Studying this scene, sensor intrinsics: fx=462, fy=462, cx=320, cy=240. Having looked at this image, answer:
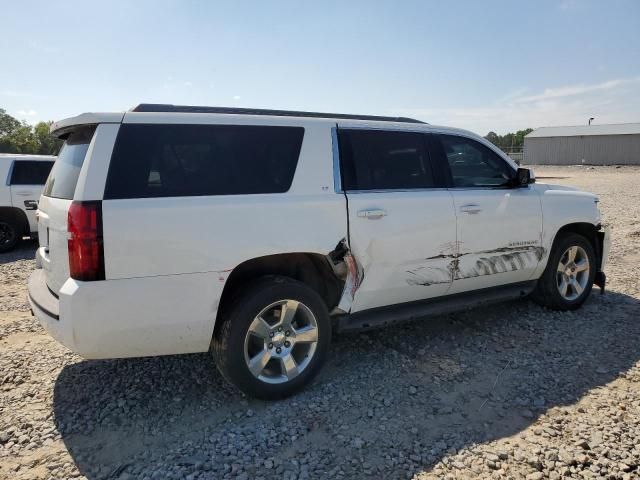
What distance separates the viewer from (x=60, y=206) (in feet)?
9.56

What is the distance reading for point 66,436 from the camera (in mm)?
2908

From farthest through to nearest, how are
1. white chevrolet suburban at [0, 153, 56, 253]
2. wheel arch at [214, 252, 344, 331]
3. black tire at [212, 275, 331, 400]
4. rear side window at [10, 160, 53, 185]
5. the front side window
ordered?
rear side window at [10, 160, 53, 185] → white chevrolet suburban at [0, 153, 56, 253] → the front side window → wheel arch at [214, 252, 344, 331] → black tire at [212, 275, 331, 400]

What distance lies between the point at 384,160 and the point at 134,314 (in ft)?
7.31

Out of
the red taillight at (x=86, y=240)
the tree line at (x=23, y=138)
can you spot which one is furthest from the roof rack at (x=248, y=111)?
the tree line at (x=23, y=138)

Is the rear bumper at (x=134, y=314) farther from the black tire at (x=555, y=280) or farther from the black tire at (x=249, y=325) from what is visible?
the black tire at (x=555, y=280)

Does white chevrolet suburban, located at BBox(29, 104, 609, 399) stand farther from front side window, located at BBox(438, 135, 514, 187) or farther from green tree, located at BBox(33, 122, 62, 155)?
green tree, located at BBox(33, 122, 62, 155)

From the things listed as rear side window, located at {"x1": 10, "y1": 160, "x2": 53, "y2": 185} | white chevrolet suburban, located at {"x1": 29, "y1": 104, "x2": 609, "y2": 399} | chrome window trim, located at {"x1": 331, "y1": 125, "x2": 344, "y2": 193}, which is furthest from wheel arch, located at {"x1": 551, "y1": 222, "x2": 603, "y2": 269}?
rear side window, located at {"x1": 10, "y1": 160, "x2": 53, "y2": 185}

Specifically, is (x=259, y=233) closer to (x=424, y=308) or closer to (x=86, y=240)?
(x=86, y=240)

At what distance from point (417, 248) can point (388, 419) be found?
1.36 metres

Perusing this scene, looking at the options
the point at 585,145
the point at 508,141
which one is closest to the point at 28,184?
the point at 585,145

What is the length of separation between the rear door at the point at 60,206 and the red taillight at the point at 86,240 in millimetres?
135

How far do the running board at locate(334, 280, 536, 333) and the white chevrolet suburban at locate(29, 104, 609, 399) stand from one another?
15mm

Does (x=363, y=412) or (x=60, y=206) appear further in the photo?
(x=363, y=412)

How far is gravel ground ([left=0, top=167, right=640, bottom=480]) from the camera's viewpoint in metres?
2.64
